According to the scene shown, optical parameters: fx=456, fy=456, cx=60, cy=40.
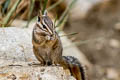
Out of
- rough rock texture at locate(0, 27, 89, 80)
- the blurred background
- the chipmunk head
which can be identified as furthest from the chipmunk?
the blurred background

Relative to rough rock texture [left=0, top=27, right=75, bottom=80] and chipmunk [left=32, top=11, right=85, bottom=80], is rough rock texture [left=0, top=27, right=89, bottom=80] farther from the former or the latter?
chipmunk [left=32, top=11, right=85, bottom=80]

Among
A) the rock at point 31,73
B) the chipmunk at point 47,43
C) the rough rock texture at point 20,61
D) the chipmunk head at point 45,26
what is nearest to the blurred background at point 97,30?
the rough rock texture at point 20,61

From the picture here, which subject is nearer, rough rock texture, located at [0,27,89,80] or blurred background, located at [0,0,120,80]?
rough rock texture, located at [0,27,89,80]

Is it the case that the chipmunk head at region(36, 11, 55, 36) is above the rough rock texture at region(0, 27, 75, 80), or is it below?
above

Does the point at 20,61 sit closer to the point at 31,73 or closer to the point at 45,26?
the point at 31,73

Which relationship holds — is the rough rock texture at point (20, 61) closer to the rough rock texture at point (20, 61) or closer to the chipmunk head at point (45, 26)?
the rough rock texture at point (20, 61)

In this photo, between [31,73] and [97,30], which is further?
[97,30]

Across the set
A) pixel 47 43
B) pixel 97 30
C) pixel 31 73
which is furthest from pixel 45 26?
pixel 97 30
